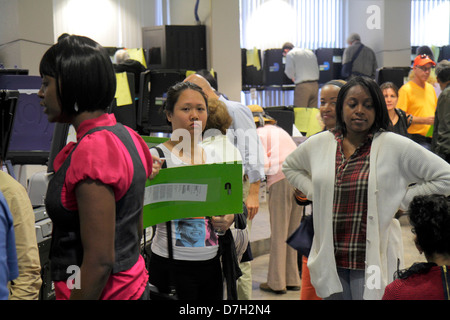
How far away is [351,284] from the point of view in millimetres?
2305

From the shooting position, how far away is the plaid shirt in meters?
2.28

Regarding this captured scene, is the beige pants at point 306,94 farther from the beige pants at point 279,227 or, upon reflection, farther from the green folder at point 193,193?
the green folder at point 193,193

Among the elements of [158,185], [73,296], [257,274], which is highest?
[158,185]

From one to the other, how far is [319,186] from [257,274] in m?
2.66

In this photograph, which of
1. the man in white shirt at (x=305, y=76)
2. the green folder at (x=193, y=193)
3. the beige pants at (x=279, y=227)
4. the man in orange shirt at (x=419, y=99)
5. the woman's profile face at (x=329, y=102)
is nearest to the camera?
the green folder at (x=193, y=193)

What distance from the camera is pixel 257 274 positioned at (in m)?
4.89

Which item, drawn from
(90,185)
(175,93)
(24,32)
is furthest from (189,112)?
(24,32)

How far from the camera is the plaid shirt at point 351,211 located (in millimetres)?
2279

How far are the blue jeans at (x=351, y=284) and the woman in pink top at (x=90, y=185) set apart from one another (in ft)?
3.80

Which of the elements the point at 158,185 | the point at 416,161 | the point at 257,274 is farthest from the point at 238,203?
the point at 257,274

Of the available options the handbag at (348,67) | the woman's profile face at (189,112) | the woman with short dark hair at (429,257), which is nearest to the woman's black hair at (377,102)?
the woman with short dark hair at (429,257)

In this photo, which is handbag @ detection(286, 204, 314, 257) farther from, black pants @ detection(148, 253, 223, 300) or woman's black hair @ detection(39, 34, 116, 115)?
woman's black hair @ detection(39, 34, 116, 115)

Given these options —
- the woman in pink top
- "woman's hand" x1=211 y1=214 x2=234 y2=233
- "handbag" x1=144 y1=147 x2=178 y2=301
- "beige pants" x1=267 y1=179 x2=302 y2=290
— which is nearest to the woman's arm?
the woman in pink top

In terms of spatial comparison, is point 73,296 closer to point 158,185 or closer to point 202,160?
point 158,185
